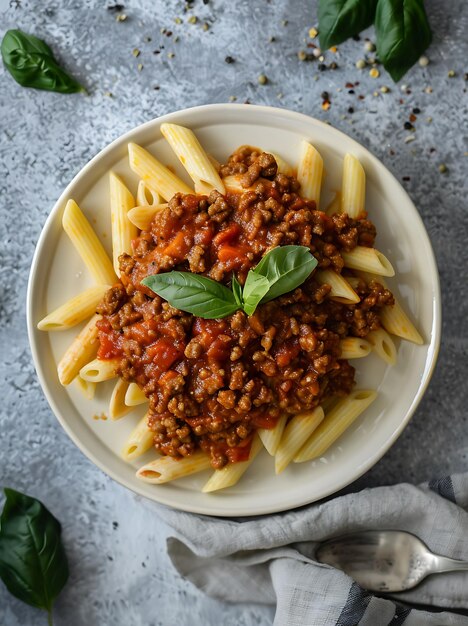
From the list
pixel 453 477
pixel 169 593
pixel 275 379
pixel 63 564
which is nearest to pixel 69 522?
pixel 63 564

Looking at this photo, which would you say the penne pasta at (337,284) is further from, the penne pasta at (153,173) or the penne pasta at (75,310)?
the penne pasta at (75,310)

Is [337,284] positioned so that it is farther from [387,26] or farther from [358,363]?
[387,26]

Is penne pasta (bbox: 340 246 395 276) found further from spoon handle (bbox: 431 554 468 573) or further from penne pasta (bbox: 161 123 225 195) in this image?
spoon handle (bbox: 431 554 468 573)

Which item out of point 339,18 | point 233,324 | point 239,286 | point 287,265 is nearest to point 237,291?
point 239,286

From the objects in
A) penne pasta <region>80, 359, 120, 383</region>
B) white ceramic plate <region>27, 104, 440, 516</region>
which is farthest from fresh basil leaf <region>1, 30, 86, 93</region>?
penne pasta <region>80, 359, 120, 383</region>

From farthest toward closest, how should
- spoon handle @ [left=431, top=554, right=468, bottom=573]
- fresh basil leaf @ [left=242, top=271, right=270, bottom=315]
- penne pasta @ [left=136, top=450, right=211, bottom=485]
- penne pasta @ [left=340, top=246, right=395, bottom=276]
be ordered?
spoon handle @ [left=431, top=554, right=468, bottom=573] → penne pasta @ [left=136, top=450, right=211, bottom=485] → penne pasta @ [left=340, top=246, right=395, bottom=276] → fresh basil leaf @ [left=242, top=271, right=270, bottom=315]

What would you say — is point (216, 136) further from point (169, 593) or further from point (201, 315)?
point (169, 593)

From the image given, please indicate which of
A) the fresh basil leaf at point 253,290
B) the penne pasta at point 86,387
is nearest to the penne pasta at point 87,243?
the penne pasta at point 86,387
